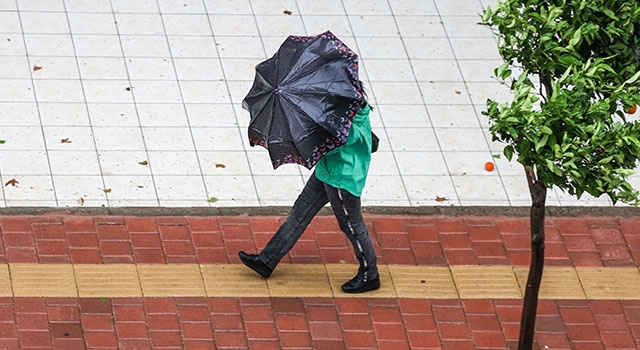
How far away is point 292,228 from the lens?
26.6 feet

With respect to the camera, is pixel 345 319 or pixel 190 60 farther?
pixel 190 60

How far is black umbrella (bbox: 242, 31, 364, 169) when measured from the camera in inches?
287

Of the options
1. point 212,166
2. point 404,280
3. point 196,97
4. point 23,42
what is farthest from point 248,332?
point 23,42

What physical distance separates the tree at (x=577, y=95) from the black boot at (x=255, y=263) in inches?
93.9

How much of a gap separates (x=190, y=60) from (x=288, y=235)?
323 centimetres

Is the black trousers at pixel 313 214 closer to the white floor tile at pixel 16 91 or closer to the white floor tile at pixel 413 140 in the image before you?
the white floor tile at pixel 413 140

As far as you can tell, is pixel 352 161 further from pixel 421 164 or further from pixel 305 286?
pixel 421 164

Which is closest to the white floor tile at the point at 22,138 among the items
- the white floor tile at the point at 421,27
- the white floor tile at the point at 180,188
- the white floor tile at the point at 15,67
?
the white floor tile at the point at 15,67

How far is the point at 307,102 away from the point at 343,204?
848 millimetres

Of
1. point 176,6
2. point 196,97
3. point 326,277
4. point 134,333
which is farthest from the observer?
point 176,6

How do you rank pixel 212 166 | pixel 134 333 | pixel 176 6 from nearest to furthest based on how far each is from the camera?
1. pixel 134 333
2. pixel 212 166
3. pixel 176 6

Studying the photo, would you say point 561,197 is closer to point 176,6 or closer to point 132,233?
point 132,233

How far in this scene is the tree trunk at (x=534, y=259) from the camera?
691 cm

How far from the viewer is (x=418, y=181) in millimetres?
9625
